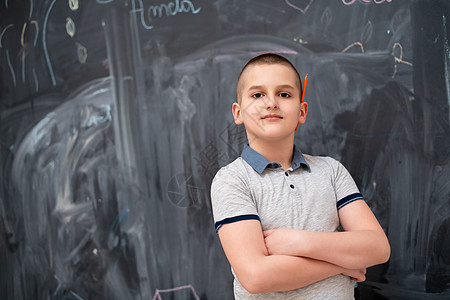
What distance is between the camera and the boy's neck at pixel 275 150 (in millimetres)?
1101

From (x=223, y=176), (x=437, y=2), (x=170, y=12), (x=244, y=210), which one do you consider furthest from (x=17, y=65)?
(x=437, y=2)

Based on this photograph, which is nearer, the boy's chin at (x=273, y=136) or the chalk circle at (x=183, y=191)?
the boy's chin at (x=273, y=136)

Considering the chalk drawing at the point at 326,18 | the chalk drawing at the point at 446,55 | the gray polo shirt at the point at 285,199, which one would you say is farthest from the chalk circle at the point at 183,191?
the chalk drawing at the point at 446,55

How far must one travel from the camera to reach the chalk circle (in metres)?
1.52

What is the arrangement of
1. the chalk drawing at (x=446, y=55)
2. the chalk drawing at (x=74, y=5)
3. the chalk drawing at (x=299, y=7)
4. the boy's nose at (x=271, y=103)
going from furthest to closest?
1. the chalk drawing at (x=74, y=5)
2. the chalk drawing at (x=299, y=7)
3. the chalk drawing at (x=446, y=55)
4. the boy's nose at (x=271, y=103)

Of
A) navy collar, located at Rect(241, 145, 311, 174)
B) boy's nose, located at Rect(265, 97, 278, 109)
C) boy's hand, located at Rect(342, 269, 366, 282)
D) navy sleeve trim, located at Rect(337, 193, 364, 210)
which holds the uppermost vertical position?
boy's nose, located at Rect(265, 97, 278, 109)

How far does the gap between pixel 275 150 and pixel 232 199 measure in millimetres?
215

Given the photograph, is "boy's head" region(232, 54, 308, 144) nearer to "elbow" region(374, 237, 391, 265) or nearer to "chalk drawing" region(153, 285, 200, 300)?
"elbow" region(374, 237, 391, 265)

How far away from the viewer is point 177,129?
1538 millimetres

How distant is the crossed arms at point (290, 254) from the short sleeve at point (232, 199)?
20 millimetres

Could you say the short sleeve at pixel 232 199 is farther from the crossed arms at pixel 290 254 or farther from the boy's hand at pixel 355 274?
the boy's hand at pixel 355 274

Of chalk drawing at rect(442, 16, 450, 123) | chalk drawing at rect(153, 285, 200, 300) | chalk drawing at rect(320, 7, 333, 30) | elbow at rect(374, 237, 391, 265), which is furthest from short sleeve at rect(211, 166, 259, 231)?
chalk drawing at rect(442, 16, 450, 123)

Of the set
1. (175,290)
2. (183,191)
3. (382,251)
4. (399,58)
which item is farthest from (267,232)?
(399,58)

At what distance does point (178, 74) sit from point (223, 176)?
0.64 m
